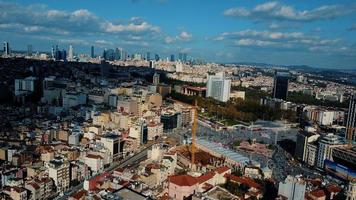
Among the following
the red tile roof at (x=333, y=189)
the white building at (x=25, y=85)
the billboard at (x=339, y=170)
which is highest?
the white building at (x=25, y=85)

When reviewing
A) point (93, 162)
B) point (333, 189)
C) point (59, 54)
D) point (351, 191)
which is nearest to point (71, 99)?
point (93, 162)

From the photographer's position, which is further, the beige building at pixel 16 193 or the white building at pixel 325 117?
the white building at pixel 325 117

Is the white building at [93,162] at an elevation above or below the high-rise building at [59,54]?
below

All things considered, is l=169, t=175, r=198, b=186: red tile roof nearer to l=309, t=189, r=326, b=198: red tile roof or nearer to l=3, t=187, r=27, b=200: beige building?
l=309, t=189, r=326, b=198: red tile roof

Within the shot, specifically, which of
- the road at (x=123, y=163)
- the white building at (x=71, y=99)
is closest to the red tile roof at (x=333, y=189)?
the road at (x=123, y=163)

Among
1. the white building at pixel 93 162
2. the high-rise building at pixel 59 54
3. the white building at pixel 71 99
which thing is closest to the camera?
the white building at pixel 93 162

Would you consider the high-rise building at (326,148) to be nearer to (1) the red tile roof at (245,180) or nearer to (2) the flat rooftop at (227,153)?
(2) the flat rooftop at (227,153)

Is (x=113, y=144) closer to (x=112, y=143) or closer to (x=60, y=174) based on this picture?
(x=112, y=143)
